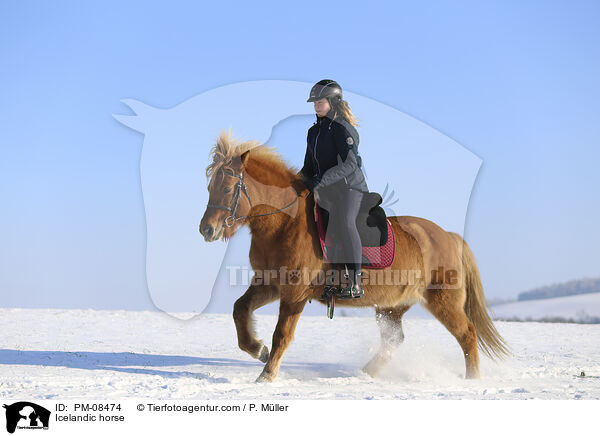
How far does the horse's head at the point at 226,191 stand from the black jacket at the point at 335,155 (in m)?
0.82

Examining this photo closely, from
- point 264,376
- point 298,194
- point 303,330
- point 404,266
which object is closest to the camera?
point 264,376

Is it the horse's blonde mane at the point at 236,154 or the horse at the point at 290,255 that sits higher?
the horse's blonde mane at the point at 236,154

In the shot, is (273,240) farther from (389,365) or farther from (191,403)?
(389,365)

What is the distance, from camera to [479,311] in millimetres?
7441

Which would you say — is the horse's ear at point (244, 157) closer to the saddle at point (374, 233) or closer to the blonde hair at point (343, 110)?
the saddle at point (374, 233)

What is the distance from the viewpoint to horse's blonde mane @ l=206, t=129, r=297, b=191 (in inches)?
239

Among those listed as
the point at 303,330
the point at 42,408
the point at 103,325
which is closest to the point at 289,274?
the point at 42,408

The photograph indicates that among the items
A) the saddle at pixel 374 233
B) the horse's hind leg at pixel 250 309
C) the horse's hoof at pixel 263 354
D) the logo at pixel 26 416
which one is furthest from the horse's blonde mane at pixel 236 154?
the logo at pixel 26 416

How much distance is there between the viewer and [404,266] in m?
6.78

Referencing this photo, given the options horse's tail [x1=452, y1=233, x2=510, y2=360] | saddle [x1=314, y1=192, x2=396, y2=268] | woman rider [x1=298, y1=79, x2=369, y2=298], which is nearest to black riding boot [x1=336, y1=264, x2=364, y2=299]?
woman rider [x1=298, y1=79, x2=369, y2=298]

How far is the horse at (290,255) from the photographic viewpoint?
19.8 ft

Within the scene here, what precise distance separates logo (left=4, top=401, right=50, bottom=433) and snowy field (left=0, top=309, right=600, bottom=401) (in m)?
0.36

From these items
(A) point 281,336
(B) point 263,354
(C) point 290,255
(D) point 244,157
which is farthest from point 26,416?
(D) point 244,157

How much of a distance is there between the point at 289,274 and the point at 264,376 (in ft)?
3.79
